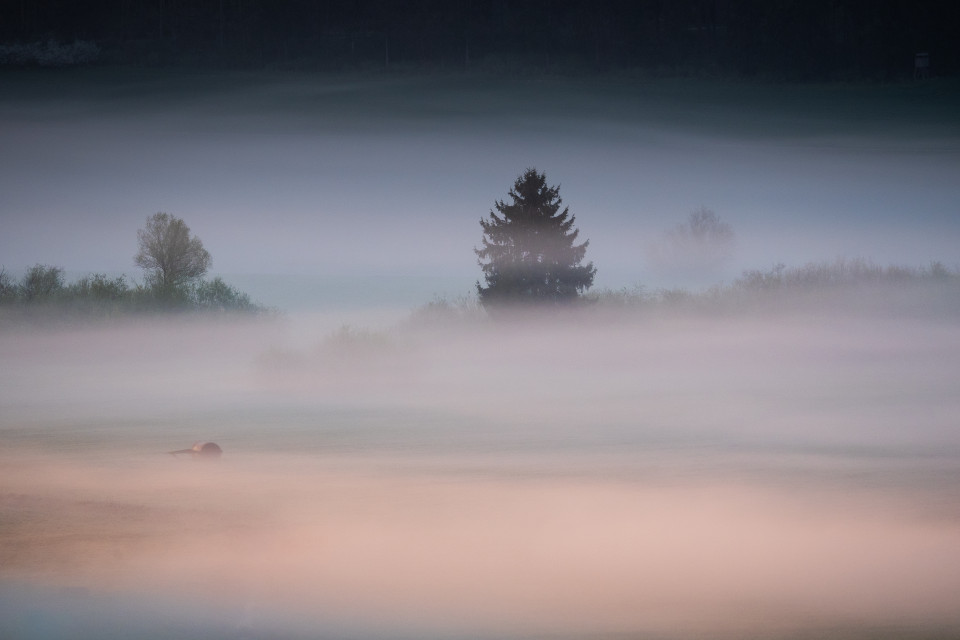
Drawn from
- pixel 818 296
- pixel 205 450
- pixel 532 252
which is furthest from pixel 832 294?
pixel 205 450

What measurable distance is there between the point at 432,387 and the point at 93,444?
13.8 metres

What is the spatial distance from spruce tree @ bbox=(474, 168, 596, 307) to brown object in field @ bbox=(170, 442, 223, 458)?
13322 millimetres

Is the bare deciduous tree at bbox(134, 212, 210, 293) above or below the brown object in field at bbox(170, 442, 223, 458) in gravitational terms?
above

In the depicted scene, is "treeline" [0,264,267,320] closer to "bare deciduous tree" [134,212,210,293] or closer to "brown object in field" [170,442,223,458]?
"bare deciduous tree" [134,212,210,293]

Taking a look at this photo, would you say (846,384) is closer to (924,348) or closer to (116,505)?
(924,348)

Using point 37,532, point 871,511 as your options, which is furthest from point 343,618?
point 871,511

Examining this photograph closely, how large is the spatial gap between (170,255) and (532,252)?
1670 cm

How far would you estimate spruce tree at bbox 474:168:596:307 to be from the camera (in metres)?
32.7

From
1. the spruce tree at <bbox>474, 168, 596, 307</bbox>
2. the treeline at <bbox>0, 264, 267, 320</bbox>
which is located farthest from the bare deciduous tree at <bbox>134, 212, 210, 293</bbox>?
the spruce tree at <bbox>474, 168, 596, 307</bbox>

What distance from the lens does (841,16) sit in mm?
25266

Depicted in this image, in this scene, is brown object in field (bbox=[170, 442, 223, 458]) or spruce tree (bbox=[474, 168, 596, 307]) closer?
brown object in field (bbox=[170, 442, 223, 458])

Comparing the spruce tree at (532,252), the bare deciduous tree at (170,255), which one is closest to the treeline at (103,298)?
the bare deciduous tree at (170,255)

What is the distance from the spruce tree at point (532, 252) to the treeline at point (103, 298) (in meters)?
14.8


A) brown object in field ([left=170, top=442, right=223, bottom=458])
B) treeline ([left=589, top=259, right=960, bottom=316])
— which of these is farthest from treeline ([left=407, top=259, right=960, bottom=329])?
brown object in field ([left=170, top=442, right=223, bottom=458])
